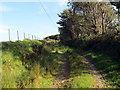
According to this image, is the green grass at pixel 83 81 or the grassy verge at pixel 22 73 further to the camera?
the green grass at pixel 83 81

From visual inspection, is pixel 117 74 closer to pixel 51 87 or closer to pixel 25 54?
pixel 51 87

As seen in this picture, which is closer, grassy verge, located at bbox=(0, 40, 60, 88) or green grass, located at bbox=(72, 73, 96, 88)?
grassy verge, located at bbox=(0, 40, 60, 88)

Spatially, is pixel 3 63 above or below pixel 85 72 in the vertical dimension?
above

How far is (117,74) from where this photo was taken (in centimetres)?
1009

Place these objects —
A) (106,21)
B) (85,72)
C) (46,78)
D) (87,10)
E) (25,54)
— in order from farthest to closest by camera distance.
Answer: (106,21), (87,10), (25,54), (85,72), (46,78)

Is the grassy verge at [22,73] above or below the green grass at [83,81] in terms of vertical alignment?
above

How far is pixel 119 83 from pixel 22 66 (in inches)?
234

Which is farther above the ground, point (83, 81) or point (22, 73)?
point (22, 73)

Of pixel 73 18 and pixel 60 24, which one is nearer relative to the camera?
pixel 73 18

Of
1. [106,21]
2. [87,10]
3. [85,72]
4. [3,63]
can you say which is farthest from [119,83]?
[106,21]

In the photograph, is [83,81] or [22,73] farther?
[22,73]

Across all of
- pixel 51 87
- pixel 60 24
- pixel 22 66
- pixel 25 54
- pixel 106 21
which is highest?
pixel 60 24

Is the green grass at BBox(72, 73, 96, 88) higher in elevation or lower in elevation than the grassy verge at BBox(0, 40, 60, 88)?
lower

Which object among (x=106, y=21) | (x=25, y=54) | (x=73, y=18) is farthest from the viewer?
(x=73, y=18)
